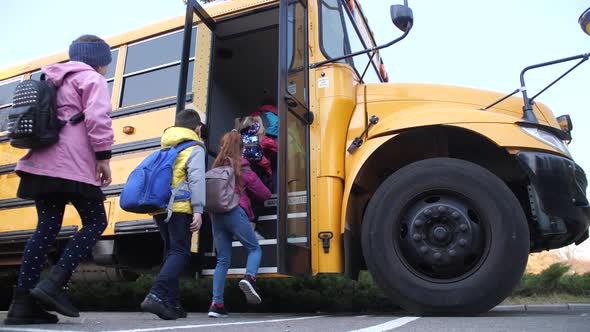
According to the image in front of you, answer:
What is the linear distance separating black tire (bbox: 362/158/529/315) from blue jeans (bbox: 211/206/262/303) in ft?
2.38

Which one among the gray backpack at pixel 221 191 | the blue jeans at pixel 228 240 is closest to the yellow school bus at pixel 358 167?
the blue jeans at pixel 228 240

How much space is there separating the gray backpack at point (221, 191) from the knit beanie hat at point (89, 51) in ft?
3.11

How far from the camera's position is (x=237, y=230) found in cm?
304

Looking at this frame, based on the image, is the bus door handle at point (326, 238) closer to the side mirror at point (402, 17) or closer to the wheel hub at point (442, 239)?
the wheel hub at point (442, 239)

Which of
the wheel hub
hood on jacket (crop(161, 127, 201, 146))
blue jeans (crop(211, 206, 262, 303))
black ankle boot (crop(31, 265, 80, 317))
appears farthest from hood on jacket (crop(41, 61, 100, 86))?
the wheel hub

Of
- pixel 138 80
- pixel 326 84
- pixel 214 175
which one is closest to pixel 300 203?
pixel 214 175

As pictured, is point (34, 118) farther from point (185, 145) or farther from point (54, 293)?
point (185, 145)

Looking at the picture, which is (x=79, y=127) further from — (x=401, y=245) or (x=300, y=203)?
(x=401, y=245)

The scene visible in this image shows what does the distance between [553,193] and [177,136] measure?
6.66ft

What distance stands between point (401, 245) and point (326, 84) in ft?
3.72

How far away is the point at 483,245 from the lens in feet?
8.17

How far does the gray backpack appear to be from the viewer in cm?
305

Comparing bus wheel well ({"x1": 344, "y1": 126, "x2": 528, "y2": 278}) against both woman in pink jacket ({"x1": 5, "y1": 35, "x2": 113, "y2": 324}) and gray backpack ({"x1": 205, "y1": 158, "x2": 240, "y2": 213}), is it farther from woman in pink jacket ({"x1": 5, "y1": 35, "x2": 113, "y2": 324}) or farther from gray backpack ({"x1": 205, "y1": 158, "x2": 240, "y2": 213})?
woman in pink jacket ({"x1": 5, "y1": 35, "x2": 113, "y2": 324})

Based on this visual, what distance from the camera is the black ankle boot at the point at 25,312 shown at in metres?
2.12
